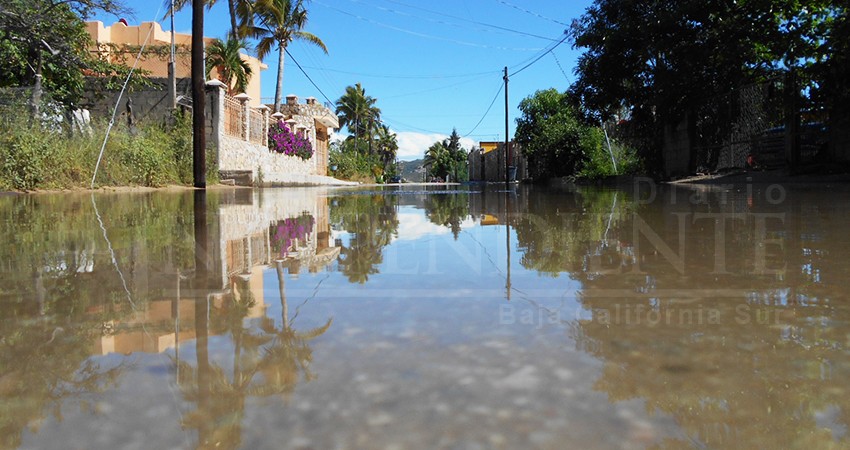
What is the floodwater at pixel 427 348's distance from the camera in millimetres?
1163

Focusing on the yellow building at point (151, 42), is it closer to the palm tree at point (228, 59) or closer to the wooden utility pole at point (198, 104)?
the palm tree at point (228, 59)

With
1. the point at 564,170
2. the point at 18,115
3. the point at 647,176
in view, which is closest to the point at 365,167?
the point at 564,170

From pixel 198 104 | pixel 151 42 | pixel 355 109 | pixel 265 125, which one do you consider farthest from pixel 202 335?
pixel 355 109

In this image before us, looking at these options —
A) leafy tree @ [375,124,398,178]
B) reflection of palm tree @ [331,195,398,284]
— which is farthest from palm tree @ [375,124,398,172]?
reflection of palm tree @ [331,195,398,284]

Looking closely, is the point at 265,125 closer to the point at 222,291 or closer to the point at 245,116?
the point at 245,116

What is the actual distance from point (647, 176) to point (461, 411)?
20.5m

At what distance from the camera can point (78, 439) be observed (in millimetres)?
1124

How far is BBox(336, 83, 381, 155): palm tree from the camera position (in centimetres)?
5953

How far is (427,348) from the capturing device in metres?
1.64

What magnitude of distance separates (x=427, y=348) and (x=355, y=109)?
5973 cm

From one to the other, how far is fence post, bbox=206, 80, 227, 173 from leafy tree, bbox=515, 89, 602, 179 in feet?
38.0

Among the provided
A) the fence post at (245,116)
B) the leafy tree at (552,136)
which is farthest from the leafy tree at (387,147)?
the fence post at (245,116)

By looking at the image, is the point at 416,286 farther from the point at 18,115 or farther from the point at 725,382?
the point at 18,115

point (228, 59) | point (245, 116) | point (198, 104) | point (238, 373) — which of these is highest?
point (228, 59)
